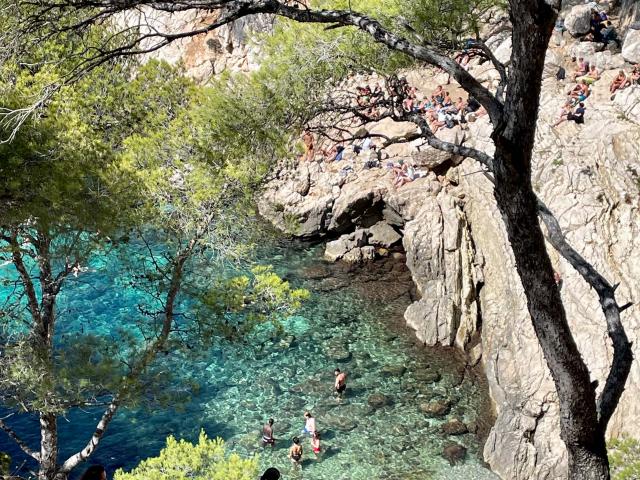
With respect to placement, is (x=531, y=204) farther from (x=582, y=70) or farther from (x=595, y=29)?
(x=595, y=29)

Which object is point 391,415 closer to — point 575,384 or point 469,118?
point 575,384

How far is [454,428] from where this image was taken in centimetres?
1342

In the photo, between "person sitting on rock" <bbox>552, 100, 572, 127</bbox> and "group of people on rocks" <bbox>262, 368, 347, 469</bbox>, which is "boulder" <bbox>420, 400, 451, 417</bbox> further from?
"person sitting on rock" <bbox>552, 100, 572, 127</bbox>

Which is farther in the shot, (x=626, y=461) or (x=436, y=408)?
(x=436, y=408)

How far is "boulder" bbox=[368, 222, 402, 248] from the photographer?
72.0ft

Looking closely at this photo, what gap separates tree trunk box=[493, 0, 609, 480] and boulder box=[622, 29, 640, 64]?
712 inches

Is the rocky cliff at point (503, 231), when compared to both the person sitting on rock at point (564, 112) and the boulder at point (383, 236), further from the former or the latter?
the person sitting on rock at point (564, 112)

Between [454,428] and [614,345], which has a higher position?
[614,345]

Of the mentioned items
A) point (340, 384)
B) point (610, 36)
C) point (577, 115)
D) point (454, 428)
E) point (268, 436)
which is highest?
point (610, 36)

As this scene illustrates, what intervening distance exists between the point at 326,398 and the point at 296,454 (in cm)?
235

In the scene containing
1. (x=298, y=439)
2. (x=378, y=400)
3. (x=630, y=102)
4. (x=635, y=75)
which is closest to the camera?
(x=298, y=439)

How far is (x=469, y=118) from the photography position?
21.7 meters

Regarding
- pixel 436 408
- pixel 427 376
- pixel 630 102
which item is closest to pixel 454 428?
pixel 436 408

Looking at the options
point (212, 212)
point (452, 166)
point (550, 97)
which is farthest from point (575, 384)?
point (452, 166)
